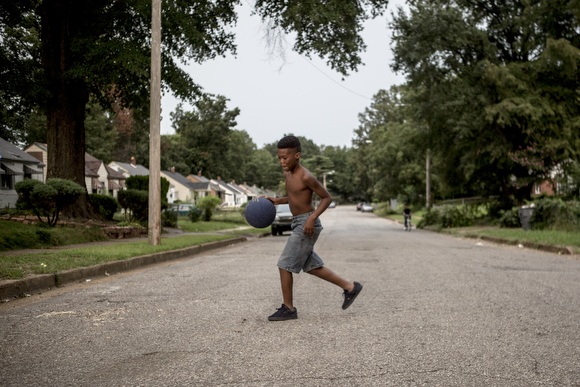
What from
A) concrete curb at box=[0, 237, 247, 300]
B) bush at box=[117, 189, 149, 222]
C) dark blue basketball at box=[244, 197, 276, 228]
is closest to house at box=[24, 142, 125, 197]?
bush at box=[117, 189, 149, 222]

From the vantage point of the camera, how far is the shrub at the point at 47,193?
507 inches

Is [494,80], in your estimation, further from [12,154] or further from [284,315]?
[12,154]

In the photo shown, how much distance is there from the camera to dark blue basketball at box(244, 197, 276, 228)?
19.4 feet

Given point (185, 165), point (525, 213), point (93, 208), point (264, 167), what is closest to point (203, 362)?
point (93, 208)

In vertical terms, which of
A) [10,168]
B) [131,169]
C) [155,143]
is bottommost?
[155,143]

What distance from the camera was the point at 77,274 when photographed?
26.8ft

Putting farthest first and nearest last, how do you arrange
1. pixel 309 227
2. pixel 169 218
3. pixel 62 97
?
1. pixel 169 218
2. pixel 62 97
3. pixel 309 227

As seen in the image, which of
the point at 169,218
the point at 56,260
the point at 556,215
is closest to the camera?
the point at 56,260

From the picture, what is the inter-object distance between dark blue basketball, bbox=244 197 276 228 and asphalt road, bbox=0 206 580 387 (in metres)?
0.98

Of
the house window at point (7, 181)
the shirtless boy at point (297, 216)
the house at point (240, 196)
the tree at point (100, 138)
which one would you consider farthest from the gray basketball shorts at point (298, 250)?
the house at point (240, 196)

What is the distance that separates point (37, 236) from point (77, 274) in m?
4.53

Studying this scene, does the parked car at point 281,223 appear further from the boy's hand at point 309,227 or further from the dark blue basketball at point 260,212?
the boy's hand at point 309,227

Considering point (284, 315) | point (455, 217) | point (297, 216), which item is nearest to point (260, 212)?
point (297, 216)

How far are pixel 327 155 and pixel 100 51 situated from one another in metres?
144
